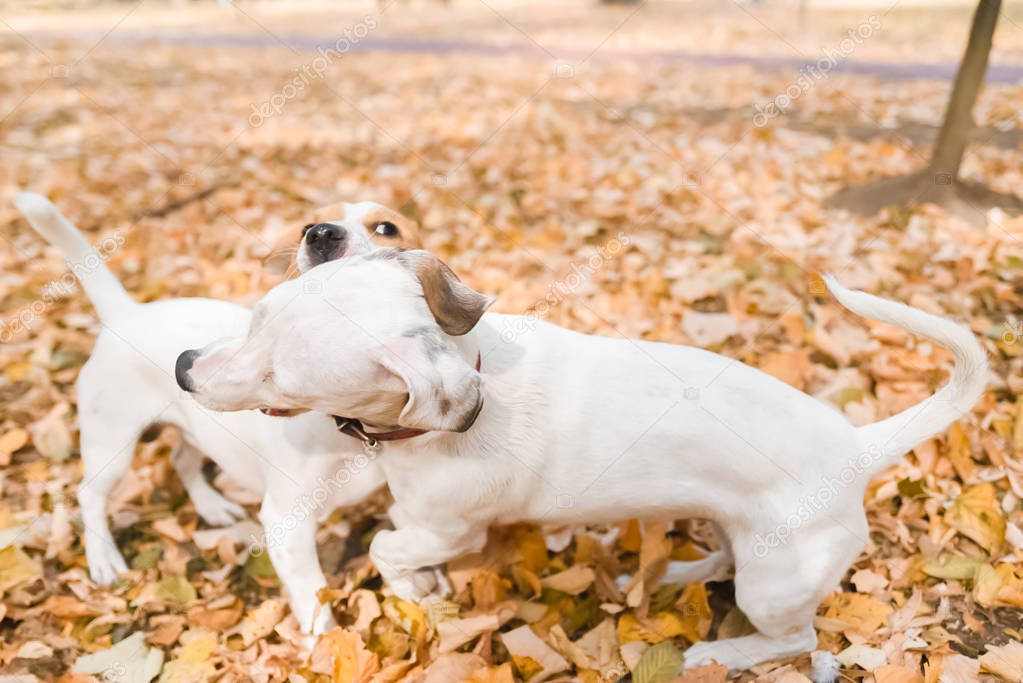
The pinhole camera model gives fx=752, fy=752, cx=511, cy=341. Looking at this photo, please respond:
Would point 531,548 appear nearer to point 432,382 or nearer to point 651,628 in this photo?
point 651,628

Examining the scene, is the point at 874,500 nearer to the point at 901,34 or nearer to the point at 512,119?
Result: the point at 512,119

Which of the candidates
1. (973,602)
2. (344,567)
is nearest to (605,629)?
(344,567)

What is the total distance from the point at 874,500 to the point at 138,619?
3004mm

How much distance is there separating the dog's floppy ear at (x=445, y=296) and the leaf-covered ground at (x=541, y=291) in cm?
87

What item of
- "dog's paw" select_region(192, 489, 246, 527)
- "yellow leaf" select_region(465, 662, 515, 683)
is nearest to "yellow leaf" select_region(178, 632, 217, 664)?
"dog's paw" select_region(192, 489, 246, 527)

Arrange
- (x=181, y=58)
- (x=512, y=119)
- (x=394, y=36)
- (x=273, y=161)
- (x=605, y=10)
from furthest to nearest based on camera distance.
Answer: (x=605, y=10), (x=394, y=36), (x=181, y=58), (x=512, y=119), (x=273, y=161)

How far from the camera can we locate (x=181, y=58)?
1233 centimetres

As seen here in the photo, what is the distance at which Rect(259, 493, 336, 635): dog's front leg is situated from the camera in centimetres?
265

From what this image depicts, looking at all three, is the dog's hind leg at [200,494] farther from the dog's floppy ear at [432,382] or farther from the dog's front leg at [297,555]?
the dog's floppy ear at [432,382]

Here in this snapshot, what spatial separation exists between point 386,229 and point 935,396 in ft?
6.20

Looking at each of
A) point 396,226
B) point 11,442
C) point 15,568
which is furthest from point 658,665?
point 11,442

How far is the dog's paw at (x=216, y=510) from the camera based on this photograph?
3.34 m

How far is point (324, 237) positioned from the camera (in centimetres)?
241

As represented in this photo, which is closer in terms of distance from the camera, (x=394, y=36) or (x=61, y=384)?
(x=61, y=384)
